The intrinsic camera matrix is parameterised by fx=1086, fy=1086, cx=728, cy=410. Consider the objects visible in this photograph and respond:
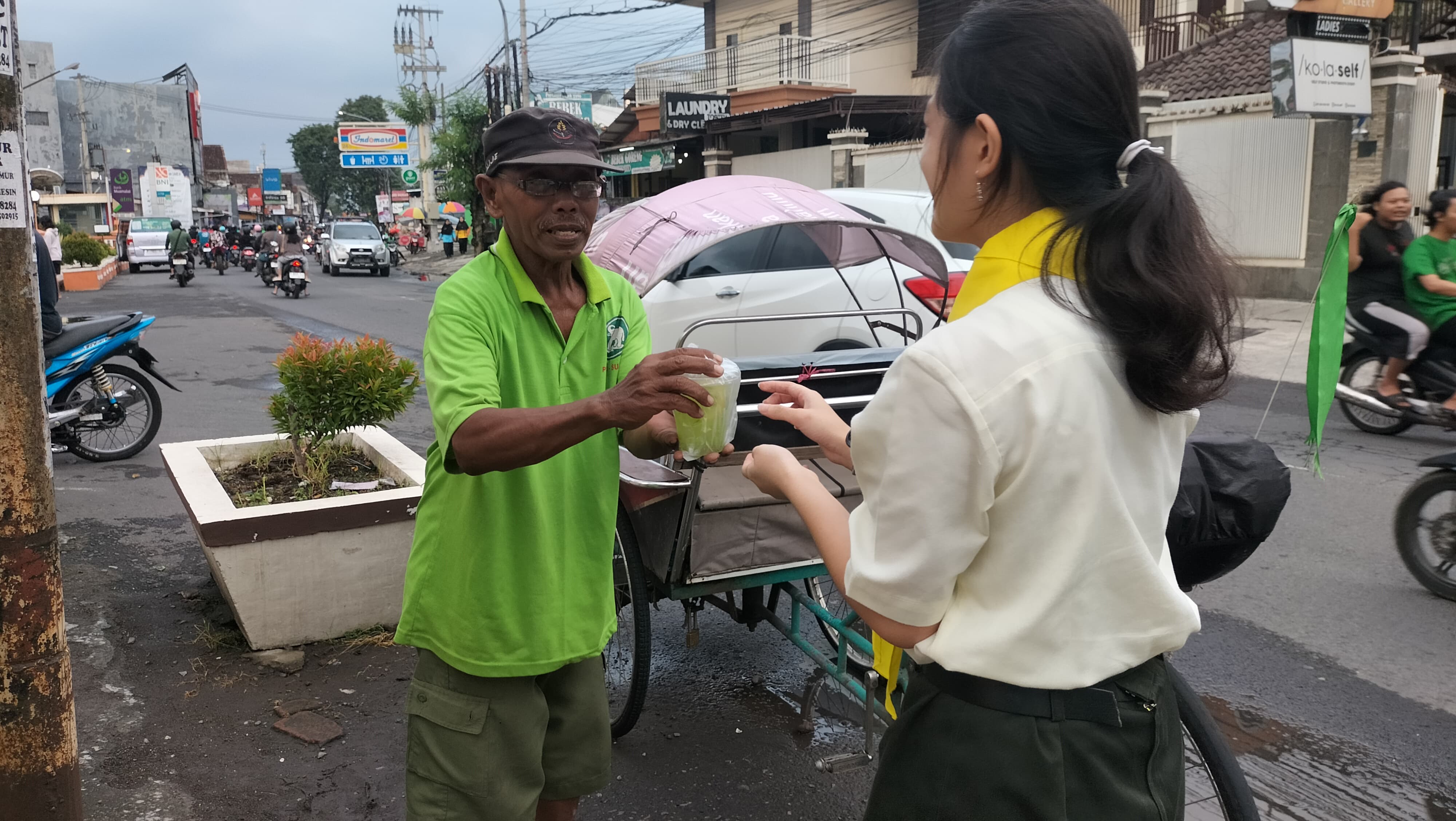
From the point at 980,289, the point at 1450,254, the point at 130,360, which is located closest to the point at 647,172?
the point at 130,360

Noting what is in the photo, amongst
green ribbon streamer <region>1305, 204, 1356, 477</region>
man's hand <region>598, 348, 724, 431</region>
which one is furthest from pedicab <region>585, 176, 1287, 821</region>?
green ribbon streamer <region>1305, 204, 1356, 477</region>

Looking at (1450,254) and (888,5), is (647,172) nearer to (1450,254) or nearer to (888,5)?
(888,5)

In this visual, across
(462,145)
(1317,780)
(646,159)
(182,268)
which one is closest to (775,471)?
(1317,780)

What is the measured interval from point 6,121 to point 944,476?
197 centimetres

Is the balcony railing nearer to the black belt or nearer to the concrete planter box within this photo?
the concrete planter box

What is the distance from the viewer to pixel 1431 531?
4.61 metres

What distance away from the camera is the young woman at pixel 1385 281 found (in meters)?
7.26

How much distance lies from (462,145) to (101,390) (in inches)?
1136

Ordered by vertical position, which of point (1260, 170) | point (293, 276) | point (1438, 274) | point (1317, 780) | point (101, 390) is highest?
point (1260, 170)

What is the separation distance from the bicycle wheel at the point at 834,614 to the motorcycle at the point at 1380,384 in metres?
5.45

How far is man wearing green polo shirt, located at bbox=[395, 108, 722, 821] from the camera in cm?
200

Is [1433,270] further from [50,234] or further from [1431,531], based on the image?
[50,234]

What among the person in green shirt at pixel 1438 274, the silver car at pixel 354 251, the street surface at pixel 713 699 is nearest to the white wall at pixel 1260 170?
the person in green shirt at pixel 1438 274

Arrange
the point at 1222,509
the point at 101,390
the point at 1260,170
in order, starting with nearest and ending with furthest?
the point at 1222,509
the point at 101,390
the point at 1260,170
